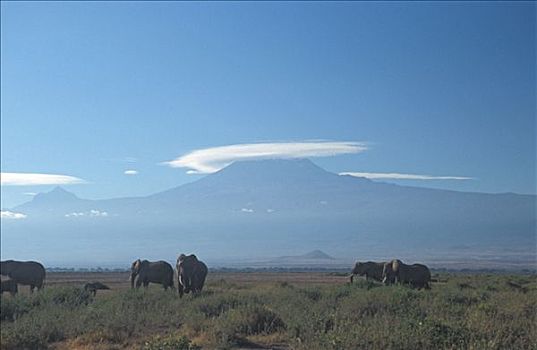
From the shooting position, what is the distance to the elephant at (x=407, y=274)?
33.1 m

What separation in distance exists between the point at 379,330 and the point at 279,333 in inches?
165

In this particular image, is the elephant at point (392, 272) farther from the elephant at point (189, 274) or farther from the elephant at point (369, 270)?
the elephant at point (189, 274)

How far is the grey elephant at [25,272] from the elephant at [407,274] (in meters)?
15.1

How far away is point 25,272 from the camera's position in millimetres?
28469

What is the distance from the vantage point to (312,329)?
47.6 ft

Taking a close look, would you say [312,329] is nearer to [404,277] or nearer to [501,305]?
[501,305]

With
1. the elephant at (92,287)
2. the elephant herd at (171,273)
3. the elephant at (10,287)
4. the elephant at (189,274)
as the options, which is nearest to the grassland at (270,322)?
the elephant at (10,287)

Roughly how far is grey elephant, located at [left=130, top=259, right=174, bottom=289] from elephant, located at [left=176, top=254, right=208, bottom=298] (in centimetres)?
264

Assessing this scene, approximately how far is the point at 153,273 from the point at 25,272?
560 centimetres

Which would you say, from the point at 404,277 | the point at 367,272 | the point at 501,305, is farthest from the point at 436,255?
the point at 501,305

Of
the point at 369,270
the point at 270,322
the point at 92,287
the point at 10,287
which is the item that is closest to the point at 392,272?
the point at 369,270

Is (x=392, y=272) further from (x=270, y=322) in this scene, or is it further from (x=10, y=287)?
(x=10, y=287)

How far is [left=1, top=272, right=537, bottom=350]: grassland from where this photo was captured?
13070 millimetres

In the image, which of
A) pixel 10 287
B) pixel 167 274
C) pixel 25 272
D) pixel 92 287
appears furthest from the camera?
pixel 92 287
